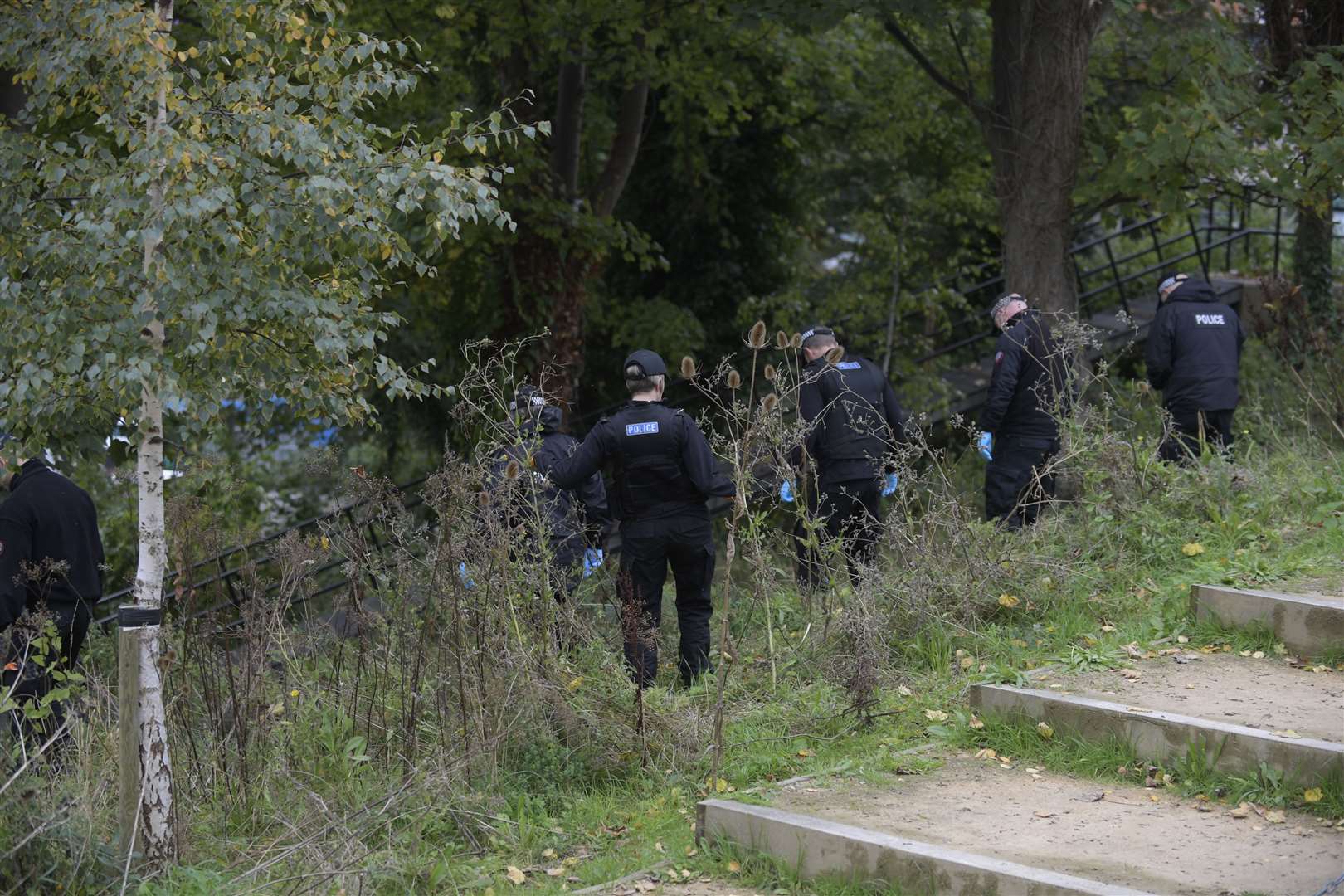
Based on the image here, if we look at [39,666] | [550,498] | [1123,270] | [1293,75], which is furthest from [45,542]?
[1123,270]

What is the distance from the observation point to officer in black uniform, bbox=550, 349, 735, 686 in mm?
6934

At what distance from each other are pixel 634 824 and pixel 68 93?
3815mm

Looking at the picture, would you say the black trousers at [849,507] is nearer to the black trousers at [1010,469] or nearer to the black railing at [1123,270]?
the black trousers at [1010,469]

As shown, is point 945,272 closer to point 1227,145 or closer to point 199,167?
point 1227,145

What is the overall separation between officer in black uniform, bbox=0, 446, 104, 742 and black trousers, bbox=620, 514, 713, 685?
106 inches

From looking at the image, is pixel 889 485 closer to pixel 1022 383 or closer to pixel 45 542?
pixel 1022 383

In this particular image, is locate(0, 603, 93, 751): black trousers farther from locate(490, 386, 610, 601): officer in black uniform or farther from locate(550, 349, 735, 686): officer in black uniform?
locate(550, 349, 735, 686): officer in black uniform

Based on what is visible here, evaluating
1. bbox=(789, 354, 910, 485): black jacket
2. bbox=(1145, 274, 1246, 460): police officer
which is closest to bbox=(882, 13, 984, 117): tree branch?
bbox=(1145, 274, 1246, 460): police officer

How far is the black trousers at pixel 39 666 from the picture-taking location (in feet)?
19.3

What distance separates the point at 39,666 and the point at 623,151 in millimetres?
8865

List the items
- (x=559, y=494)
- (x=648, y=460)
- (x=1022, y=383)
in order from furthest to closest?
1. (x=1022, y=383)
2. (x=559, y=494)
3. (x=648, y=460)

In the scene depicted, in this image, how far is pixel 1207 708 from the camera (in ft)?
18.2

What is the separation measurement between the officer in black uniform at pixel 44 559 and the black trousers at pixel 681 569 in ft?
8.86

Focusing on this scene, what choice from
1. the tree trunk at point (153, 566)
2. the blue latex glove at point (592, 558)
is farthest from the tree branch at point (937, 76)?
the tree trunk at point (153, 566)
